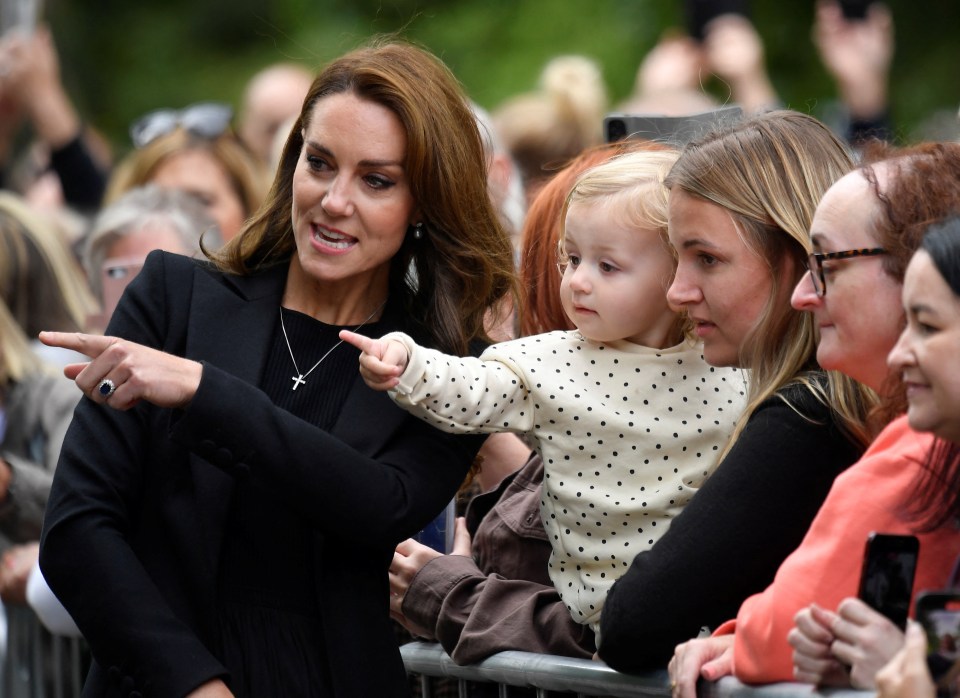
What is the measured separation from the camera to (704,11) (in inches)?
343

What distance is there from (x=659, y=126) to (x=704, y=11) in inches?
185

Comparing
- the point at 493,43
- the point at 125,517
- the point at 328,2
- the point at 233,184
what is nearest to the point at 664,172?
the point at 125,517

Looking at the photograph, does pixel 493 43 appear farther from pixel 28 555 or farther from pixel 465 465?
pixel 465 465

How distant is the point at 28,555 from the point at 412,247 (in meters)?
1.77

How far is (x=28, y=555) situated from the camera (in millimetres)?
4691

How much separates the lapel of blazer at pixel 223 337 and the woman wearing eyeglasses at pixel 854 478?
924 mm

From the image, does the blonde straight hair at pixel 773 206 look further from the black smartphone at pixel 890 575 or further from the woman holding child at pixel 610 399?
the black smartphone at pixel 890 575

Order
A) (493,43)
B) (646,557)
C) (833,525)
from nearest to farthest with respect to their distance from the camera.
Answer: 1. (833,525)
2. (646,557)
3. (493,43)

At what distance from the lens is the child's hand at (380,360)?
3020 mm

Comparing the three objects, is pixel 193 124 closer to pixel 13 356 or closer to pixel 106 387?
pixel 13 356

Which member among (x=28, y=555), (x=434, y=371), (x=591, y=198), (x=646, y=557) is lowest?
(x=28, y=555)

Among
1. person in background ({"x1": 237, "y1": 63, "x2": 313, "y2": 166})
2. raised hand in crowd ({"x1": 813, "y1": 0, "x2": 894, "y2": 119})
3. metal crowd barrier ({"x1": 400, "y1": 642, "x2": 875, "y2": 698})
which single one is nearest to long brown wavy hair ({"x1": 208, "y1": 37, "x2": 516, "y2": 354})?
metal crowd barrier ({"x1": 400, "y1": 642, "x2": 875, "y2": 698})

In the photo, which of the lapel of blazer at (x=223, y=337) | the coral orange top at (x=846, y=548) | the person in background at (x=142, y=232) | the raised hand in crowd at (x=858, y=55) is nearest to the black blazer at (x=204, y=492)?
the lapel of blazer at (x=223, y=337)

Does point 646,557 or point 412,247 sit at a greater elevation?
point 412,247
